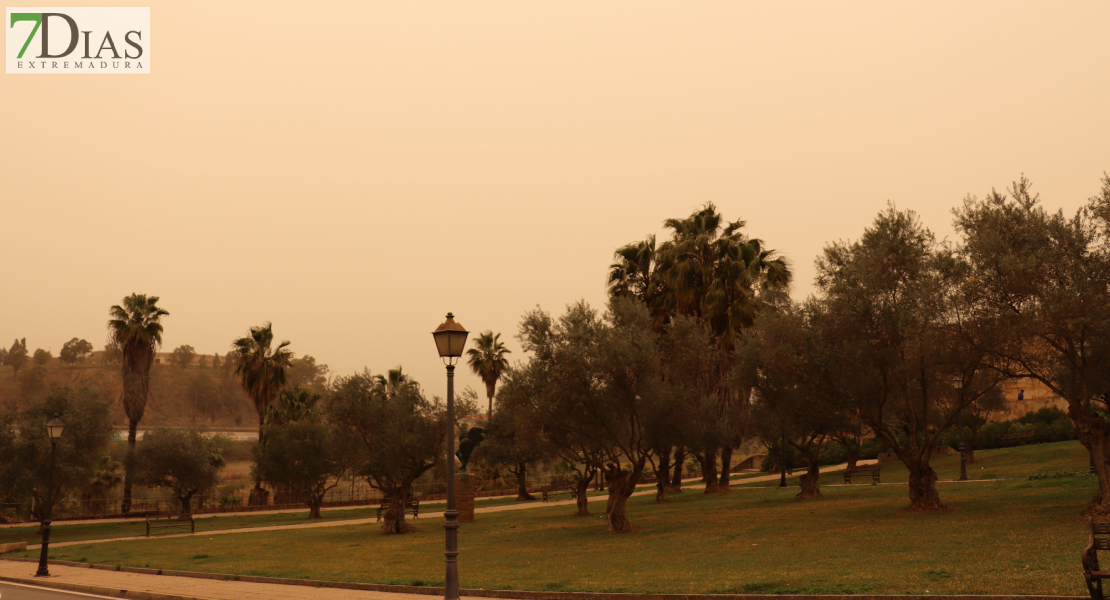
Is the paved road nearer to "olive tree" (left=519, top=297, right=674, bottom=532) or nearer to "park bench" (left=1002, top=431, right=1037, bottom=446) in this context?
"olive tree" (left=519, top=297, right=674, bottom=532)

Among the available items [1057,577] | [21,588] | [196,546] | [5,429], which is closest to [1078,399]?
[1057,577]

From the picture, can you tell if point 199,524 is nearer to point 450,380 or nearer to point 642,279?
point 642,279

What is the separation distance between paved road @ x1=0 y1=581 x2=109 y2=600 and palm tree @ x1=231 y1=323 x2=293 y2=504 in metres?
40.9

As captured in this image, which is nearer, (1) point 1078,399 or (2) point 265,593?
(2) point 265,593

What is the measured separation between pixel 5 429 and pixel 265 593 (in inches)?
1394

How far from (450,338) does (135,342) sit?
162ft

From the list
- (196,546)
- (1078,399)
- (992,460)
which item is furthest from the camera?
(992,460)

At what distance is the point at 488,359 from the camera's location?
68.2 m

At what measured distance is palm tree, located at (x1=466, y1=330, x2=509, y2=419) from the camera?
68000 mm

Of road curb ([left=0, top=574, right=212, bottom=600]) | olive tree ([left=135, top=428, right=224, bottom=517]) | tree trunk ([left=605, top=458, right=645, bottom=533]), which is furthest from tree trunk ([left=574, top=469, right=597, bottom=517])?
olive tree ([left=135, top=428, right=224, bottom=517])

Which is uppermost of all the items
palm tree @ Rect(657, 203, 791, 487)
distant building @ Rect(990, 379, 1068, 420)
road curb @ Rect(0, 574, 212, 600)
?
palm tree @ Rect(657, 203, 791, 487)

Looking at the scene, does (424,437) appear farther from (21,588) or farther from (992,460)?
(992,460)

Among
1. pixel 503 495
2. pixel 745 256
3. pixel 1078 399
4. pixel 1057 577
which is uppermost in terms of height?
pixel 745 256

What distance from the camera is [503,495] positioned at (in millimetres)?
68062
